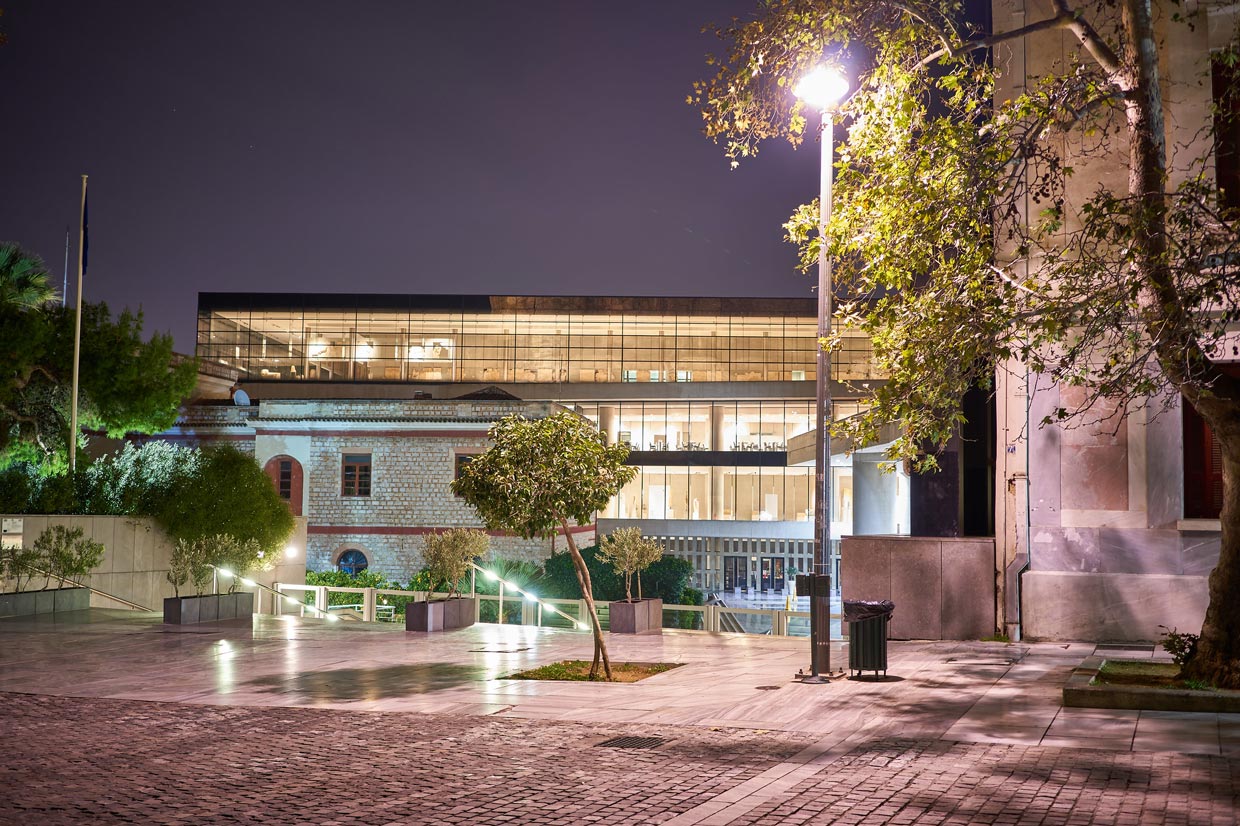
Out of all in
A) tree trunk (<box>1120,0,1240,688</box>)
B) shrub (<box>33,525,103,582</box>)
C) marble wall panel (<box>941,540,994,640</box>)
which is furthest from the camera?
shrub (<box>33,525,103,582</box>)

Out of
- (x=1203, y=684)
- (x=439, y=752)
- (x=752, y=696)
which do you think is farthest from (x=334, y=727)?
(x=1203, y=684)

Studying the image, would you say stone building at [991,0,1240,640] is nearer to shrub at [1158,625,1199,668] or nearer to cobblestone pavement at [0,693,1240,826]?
shrub at [1158,625,1199,668]

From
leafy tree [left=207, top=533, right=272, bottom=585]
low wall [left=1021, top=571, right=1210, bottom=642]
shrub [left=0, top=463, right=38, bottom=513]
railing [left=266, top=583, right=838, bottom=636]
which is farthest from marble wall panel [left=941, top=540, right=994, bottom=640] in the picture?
shrub [left=0, top=463, right=38, bottom=513]

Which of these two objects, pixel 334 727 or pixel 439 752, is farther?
pixel 334 727

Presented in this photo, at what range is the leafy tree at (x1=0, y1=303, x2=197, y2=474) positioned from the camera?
3344cm

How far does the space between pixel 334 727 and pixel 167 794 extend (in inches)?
123

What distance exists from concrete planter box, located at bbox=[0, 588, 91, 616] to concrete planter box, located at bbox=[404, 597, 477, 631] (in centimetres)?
836

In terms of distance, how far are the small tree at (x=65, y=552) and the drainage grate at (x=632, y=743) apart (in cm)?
1850

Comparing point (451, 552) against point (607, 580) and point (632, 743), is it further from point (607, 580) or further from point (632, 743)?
point (607, 580)

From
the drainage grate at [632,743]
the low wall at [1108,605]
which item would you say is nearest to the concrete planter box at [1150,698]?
the drainage grate at [632,743]

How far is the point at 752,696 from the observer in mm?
13391

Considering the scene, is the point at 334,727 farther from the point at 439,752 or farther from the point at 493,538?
the point at 493,538

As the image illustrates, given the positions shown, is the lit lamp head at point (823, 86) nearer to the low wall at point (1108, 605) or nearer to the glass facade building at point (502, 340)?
the low wall at point (1108, 605)

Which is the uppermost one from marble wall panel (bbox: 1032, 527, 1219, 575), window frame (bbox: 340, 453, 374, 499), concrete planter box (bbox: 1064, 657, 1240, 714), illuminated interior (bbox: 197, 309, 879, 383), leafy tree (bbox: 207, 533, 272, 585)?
illuminated interior (bbox: 197, 309, 879, 383)
